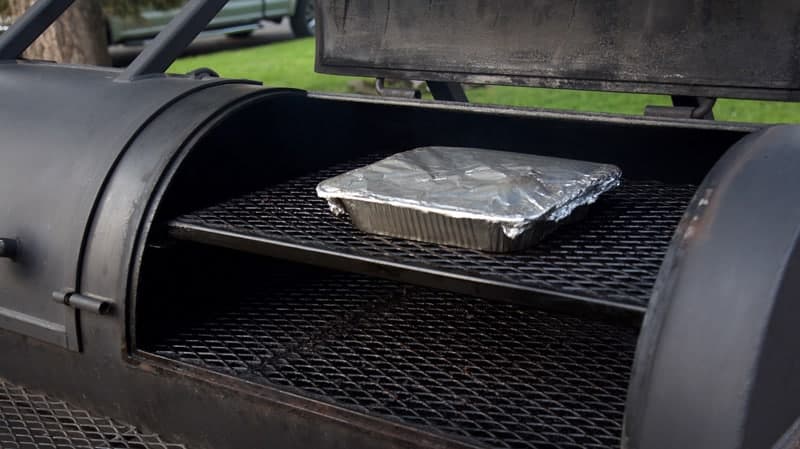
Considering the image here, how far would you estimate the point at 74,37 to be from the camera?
387 centimetres

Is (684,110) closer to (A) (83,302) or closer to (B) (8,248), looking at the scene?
(A) (83,302)

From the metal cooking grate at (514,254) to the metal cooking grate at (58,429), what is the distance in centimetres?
39

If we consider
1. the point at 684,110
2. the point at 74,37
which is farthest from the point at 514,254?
the point at 74,37

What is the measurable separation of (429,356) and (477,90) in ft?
15.4

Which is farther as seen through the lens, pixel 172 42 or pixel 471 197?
pixel 172 42

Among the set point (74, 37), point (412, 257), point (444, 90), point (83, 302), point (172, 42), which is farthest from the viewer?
point (74, 37)

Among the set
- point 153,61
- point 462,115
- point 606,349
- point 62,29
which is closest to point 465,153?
point 462,115

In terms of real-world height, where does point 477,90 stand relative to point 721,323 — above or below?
below

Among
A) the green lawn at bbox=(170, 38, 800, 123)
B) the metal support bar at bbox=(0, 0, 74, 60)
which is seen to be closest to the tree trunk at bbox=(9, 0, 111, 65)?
the green lawn at bbox=(170, 38, 800, 123)

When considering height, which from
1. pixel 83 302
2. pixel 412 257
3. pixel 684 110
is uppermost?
pixel 684 110

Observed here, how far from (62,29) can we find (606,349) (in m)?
3.13

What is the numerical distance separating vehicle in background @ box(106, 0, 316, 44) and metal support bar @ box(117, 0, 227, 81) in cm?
613

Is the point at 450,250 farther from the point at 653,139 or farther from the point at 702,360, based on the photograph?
the point at 653,139

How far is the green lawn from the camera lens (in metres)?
4.84
